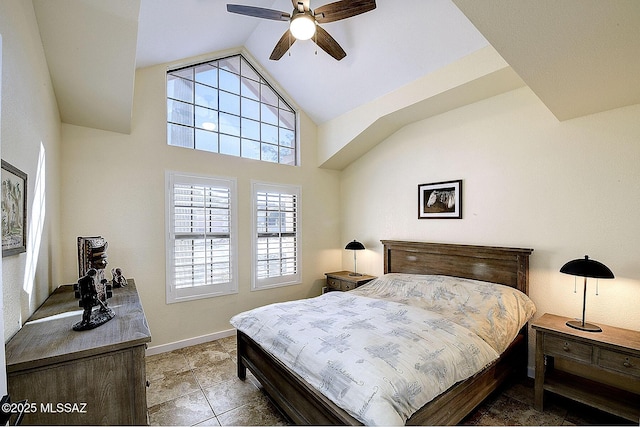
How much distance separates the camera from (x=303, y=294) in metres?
4.60

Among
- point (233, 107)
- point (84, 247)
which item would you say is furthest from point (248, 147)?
point (84, 247)

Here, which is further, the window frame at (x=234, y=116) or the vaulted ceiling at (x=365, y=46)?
the window frame at (x=234, y=116)

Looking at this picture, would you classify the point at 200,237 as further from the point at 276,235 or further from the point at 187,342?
the point at 187,342

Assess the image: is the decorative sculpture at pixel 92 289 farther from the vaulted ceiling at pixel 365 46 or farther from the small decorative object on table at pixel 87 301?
the vaulted ceiling at pixel 365 46

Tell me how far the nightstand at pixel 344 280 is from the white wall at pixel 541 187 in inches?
32.3

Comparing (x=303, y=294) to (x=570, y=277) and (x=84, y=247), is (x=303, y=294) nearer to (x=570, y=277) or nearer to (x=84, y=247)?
(x=84, y=247)

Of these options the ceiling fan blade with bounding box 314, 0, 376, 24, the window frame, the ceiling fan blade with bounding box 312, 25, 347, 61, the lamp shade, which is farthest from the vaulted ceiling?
the lamp shade

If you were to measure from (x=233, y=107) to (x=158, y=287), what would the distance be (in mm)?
2538

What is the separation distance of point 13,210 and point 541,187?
13.3ft

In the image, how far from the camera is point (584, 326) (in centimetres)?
234

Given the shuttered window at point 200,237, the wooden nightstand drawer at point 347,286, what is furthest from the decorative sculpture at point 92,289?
the wooden nightstand drawer at point 347,286

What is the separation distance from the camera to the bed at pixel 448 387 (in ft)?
5.77

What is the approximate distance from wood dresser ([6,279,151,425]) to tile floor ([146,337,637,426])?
109cm
